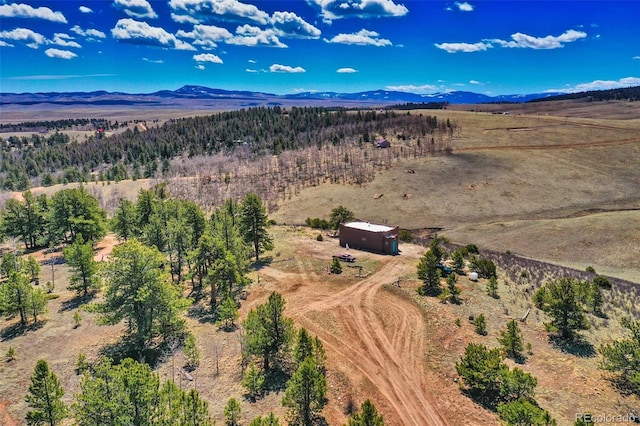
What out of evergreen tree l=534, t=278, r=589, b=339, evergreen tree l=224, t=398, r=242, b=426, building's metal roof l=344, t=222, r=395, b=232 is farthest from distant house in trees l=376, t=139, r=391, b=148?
evergreen tree l=224, t=398, r=242, b=426

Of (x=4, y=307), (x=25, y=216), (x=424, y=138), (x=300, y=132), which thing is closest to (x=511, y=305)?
(x=4, y=307)

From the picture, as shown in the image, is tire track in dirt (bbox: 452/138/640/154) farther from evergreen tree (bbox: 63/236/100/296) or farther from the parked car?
evergreen tree (bbox: 63/236/100/296)

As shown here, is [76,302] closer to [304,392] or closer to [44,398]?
[44,398]

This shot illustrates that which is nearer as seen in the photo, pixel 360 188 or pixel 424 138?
pixel 360 188

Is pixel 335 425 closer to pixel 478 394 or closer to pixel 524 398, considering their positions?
pixel 478 394

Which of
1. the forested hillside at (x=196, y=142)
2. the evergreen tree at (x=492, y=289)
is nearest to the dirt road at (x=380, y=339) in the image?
the evergreen tree at (x=492, y=289)

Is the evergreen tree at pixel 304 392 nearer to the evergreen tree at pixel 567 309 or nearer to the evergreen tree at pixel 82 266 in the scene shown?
the evergreen tree at pixel 567 309
